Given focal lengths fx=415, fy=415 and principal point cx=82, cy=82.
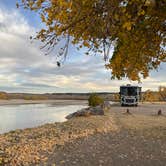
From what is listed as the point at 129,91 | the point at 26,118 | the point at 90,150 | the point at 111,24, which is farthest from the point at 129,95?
the point at 111,24

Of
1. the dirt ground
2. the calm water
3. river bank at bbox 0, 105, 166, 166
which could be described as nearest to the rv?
the calm water

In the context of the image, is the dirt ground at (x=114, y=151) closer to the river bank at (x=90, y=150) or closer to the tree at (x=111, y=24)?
the river bank at (x=90, y=150)

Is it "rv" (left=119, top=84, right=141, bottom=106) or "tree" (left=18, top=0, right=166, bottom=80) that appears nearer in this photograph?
"tree" (left=18, top=0, right=166, bottom=80)

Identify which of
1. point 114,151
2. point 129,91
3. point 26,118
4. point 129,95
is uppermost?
point 129,91

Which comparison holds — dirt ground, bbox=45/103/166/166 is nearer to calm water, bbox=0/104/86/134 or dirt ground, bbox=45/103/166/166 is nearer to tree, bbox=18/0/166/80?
tree, bbox=18/0/166/80

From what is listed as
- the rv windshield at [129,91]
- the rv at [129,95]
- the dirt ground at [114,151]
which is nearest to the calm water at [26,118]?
the rv at [129,95]

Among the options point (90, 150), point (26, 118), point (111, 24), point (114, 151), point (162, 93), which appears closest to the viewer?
point (111, 24)

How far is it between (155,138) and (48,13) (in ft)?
28.5

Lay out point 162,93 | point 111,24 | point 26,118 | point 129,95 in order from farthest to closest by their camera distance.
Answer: point 162,93
point 129,95
point 26,118
point 111,24

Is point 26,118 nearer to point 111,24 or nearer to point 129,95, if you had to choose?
point 129,95

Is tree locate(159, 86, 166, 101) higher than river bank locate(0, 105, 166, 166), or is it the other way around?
tree locate(159, 86, 166, 101)

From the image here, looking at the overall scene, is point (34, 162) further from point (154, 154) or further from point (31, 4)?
point (31, 4)

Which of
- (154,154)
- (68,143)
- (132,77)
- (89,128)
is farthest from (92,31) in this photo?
(89,128)

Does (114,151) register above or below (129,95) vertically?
below
